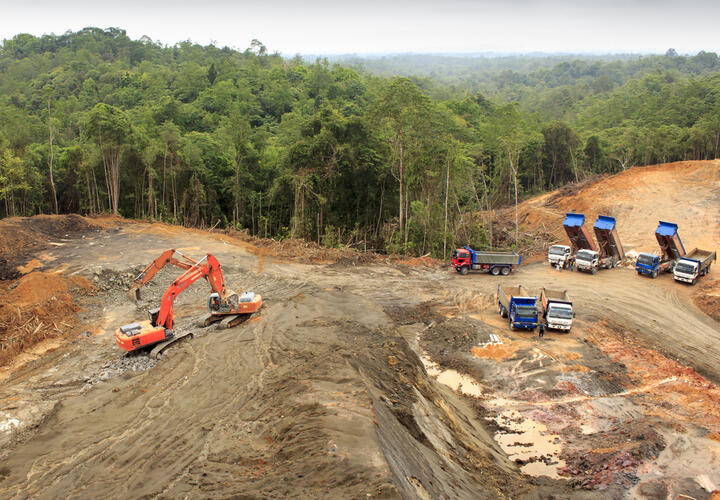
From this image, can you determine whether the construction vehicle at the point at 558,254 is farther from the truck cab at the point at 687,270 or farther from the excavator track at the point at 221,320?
the excavator track at the point at 221,320

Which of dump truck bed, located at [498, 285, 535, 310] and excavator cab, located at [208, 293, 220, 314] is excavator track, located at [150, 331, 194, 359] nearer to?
excavator cab, located at [208, 293, 220, 314]

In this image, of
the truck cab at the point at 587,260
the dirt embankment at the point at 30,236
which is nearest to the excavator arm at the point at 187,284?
the dirt embankment at the point at 30,236

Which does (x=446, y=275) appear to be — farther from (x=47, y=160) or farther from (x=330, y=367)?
(x=47, y=160)

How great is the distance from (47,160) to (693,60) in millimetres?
200425

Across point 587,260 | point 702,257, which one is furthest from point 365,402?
point 702,257

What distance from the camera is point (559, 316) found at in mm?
20656

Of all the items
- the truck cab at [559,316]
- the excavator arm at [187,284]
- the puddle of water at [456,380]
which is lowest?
the puddle of water at [456,380]

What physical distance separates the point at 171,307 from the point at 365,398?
9.00m

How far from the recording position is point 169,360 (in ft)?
52.0

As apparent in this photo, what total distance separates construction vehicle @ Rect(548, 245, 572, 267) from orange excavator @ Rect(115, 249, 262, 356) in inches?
771

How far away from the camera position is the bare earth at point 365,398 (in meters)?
9.98

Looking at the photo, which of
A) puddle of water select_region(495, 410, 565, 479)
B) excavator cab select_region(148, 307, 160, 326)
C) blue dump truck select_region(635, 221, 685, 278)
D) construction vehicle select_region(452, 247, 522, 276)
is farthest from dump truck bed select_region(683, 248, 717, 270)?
excavator cab select_region(148, 307, 160, 326)

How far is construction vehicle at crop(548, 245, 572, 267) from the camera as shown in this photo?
1177 inches

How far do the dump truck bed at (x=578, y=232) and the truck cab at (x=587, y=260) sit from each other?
3.27 ft
